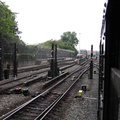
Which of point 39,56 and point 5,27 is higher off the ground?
point 5,27

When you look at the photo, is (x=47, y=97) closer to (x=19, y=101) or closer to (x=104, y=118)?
(x=19, y=101)

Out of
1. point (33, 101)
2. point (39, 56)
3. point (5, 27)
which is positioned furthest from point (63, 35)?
point (33, 101)

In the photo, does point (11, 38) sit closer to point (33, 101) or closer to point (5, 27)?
point (5, 27)

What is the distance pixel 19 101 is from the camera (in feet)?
22.7

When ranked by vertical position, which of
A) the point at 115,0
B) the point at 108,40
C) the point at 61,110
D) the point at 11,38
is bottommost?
the point at 61,110

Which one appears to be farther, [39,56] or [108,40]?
[39,56]

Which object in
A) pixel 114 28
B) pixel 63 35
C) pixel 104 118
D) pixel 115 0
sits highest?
pixel 63 35

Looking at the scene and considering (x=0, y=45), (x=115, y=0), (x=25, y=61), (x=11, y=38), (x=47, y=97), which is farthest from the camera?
(x=11, y=38)

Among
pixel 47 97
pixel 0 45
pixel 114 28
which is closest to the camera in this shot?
pixel 114 28

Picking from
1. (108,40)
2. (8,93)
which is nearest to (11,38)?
(8,93)

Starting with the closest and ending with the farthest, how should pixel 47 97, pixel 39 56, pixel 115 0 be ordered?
→ 1. pixel 115 0
2. pixel 47 97
3. pixel 39 56

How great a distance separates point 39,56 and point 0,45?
54.5 ft

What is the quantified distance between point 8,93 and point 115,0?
24.6ft

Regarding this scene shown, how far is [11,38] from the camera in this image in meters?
26.3
